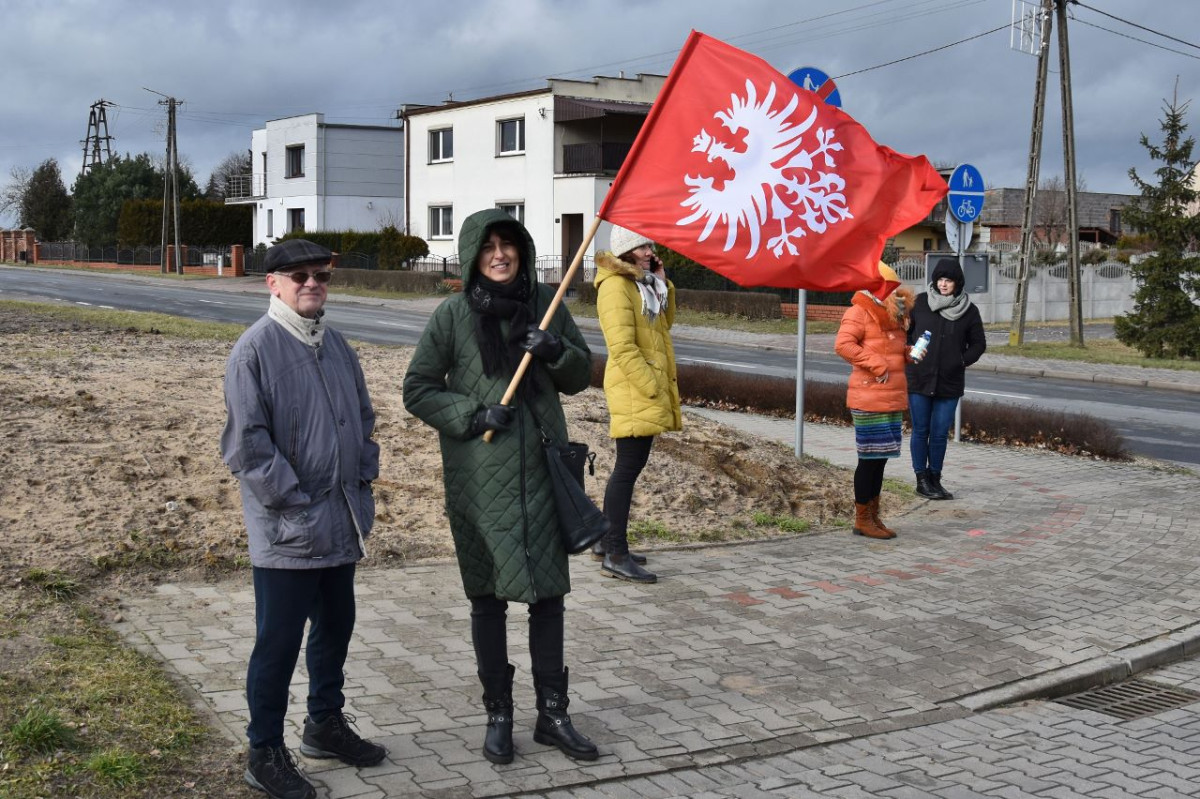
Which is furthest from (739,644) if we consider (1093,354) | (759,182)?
(1093,354)

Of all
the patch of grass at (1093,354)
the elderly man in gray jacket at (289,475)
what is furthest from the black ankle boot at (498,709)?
the patch of grass at (1093,354)

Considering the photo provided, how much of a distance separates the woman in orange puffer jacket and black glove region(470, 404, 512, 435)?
4.27 meters

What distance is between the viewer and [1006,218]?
75.1 meters

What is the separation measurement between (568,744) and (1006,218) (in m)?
75.1

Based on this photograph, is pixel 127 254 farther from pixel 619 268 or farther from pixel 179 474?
pixel 619 268

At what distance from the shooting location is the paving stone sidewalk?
4.84 meters

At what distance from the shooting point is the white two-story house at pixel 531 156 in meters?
46.6

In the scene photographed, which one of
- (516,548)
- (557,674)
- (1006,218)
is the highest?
(1006,218)

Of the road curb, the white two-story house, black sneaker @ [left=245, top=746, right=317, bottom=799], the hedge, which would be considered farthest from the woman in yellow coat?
the hedge

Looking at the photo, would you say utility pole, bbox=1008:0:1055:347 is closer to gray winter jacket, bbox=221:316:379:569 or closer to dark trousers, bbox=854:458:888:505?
dark trousers, bbox=854:458:888:505

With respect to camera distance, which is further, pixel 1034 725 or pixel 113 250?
pixel 113 250

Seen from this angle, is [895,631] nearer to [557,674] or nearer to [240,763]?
[557,674]

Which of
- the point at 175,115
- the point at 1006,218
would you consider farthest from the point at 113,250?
the point at 1006,218

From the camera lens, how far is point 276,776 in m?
4.18
